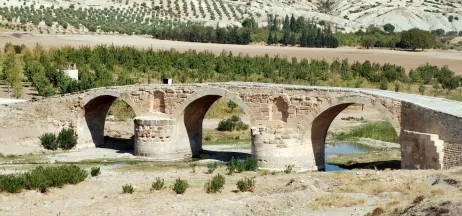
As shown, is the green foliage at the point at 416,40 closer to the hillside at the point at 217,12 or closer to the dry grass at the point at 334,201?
the hillside at the point at 217,12

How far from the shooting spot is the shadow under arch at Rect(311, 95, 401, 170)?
2802 centimetres

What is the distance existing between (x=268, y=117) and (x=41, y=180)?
1066 centimetres

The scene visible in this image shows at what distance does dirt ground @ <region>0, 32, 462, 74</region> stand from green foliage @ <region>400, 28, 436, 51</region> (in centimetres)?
369

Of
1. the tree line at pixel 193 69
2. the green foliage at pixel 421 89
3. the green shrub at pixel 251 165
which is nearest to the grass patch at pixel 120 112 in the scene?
the tree line at pixel 193 69

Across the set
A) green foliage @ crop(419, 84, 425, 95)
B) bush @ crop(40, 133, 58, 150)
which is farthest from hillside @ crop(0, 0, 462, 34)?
bush @ crop(40, 133, 58, 150)

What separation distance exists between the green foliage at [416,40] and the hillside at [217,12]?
23749 millimetres

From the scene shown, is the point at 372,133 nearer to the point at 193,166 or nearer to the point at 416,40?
the point at 193,166

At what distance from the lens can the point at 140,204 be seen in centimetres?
2159

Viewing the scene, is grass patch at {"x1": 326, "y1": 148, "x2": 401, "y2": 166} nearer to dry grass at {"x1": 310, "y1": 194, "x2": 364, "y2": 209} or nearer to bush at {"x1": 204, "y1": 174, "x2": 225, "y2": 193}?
bush at {"x1": 204, "y1": 174, "x2": 225, "y2": 193}

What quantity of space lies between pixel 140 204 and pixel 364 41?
232ft

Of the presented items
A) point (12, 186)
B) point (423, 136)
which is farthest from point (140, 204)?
point (423, 136)

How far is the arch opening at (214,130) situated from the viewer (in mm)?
34531

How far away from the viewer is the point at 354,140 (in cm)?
4062

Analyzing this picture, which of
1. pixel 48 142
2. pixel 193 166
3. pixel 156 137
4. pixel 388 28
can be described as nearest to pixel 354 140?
pixel 156 137
